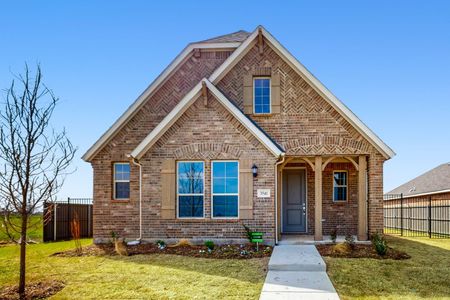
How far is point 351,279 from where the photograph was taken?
328 inches

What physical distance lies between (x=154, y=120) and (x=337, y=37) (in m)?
6.95

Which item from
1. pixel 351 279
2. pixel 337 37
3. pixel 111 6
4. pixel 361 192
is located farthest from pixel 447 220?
pixel 111 6

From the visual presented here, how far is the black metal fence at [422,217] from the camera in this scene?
19.3 metres

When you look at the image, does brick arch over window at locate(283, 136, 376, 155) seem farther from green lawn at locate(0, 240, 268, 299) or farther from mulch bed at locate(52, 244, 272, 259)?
green lawn at locate(0, 240, 268, 299)

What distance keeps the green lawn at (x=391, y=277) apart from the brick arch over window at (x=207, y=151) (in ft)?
14.1

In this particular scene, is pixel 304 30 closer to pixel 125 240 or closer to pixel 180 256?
pixel 180 256

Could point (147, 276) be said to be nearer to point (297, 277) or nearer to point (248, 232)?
point (297, 277)

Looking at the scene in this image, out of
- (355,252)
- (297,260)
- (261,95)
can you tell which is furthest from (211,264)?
(261,95)

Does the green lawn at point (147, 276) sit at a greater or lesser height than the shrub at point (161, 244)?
lesser

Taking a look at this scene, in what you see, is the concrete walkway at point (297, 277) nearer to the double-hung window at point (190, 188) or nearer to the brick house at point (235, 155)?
the brick house at point (235, 155)

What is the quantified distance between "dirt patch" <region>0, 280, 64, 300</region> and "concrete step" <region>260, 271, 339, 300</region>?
4.07 m

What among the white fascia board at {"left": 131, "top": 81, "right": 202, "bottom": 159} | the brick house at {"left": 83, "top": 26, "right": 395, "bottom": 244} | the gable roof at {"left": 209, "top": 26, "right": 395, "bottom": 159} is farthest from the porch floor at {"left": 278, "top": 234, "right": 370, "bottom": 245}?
the white fascia board at {"left": 131, "top": 81, "right": 202, "bottom": 159}

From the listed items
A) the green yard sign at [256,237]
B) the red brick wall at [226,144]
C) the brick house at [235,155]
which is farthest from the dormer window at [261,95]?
the green yard sign at [256,237]

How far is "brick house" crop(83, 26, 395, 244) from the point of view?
492 inches
